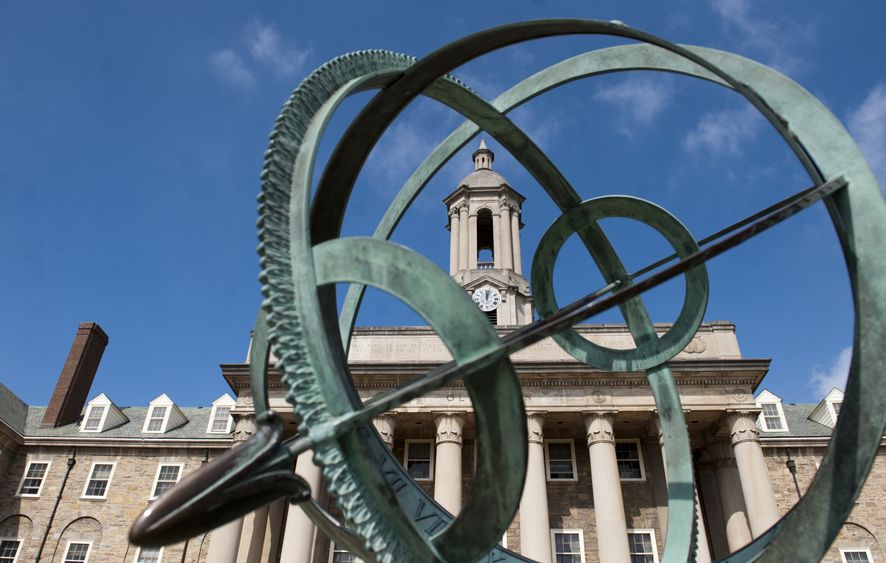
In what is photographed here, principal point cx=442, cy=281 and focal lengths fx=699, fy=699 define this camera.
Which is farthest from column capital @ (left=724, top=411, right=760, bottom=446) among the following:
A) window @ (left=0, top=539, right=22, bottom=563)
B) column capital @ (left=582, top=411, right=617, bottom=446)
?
window @ (left=0, top=539, right=22, bottom=563)

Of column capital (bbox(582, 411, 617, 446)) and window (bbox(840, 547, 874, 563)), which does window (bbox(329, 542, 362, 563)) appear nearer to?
column capital (bbox(582, 411, 617, 446))

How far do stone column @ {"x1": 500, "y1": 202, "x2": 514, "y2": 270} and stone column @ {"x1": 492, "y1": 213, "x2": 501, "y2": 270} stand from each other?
19cm

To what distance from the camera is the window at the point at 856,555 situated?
96.9ft

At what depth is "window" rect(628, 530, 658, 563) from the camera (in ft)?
93.1

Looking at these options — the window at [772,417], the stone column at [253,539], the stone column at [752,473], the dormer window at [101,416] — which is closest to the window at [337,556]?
the stone column at [253,539]

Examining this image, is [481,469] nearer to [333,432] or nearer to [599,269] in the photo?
[333,432]

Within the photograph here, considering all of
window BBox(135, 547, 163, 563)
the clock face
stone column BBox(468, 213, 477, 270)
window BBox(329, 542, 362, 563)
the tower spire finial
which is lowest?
window BBox(329, 542, 362, 563)

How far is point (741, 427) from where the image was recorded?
28.0m

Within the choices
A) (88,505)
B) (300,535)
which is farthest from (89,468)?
(300,535)

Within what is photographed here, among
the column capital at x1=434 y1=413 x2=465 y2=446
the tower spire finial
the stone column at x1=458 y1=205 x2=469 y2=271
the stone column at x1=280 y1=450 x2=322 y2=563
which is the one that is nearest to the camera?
the stone column at x1=280 y1=450 x2=322 y2=563

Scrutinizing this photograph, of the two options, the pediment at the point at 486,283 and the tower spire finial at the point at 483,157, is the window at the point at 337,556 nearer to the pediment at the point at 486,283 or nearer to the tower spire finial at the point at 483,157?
the pediment at the point at 486,283

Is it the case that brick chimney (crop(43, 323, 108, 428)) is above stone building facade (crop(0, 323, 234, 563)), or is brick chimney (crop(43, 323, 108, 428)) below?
above

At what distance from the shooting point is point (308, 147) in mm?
6539

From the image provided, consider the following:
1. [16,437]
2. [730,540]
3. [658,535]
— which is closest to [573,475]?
[658,535]
